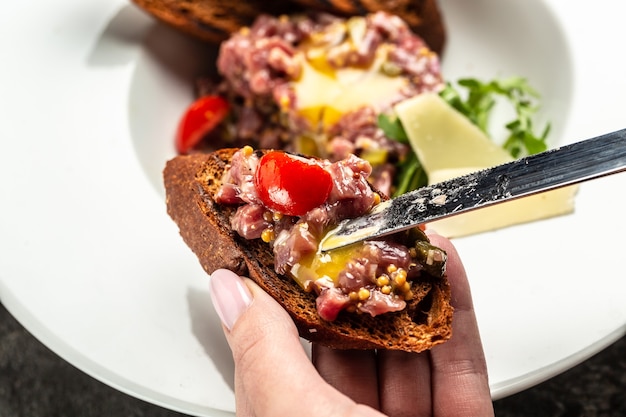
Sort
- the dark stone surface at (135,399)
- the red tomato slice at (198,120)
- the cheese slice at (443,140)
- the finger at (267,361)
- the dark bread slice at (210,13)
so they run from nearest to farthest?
1. the finger at (267,361)
2. the dark stone surface at (135,399)
3. the cheese slice at (443,140)
4. the dark bread slice at (210,13)
5. the red tomato slice at (198,120)

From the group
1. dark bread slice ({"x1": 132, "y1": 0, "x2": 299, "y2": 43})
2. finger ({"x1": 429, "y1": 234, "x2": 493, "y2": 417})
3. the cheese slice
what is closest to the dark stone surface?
finger ({"x1": 429, "y1": 234, "x2": 493, "y2": 417})

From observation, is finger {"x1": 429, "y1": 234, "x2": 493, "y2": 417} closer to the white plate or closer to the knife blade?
the white plate

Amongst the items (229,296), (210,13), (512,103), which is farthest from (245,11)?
(229,296)

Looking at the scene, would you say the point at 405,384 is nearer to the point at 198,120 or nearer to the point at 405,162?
the point at 405,162

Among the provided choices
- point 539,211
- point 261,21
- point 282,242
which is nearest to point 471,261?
point 539,211

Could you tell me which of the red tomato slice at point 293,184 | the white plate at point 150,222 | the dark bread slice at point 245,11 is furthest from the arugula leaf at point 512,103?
the red tomato slice at point 293,184

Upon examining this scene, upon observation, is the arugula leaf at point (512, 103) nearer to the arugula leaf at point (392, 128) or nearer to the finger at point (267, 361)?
the arugula leaf at point (392, 128)
